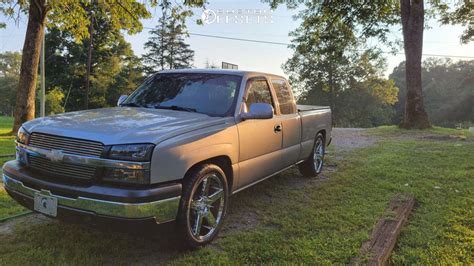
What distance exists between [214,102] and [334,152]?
5.92 metres

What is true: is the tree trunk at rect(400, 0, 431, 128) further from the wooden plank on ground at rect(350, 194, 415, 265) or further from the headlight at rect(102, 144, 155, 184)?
the headlight at rect(102, 144, 155, 184)

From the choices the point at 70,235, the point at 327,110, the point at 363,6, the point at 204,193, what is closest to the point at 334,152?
the point at 327,110

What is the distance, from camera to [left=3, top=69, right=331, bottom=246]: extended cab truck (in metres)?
3.04

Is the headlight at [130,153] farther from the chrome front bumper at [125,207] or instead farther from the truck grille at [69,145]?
the chrome front bumper at [125,207]

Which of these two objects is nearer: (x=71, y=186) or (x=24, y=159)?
(x=71, y=186)

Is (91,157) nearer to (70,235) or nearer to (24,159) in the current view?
(24,159)

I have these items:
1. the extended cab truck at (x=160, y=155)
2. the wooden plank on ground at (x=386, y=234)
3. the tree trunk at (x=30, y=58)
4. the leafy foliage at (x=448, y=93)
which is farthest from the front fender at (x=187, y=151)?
the leafy foliage at (x=448, y=93)

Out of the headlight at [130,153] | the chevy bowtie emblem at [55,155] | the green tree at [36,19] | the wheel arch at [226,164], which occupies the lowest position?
the wheel arch at [226,164]

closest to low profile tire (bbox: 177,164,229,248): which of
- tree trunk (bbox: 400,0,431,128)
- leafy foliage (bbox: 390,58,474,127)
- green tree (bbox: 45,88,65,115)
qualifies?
tree trunk (bbox: 400,0,431,128)

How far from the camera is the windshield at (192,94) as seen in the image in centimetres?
436

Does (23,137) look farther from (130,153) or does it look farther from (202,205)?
(202,205)

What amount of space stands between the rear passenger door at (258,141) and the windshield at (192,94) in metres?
0.22

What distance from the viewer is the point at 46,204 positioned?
3.18 metres

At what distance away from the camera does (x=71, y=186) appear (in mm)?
3092
